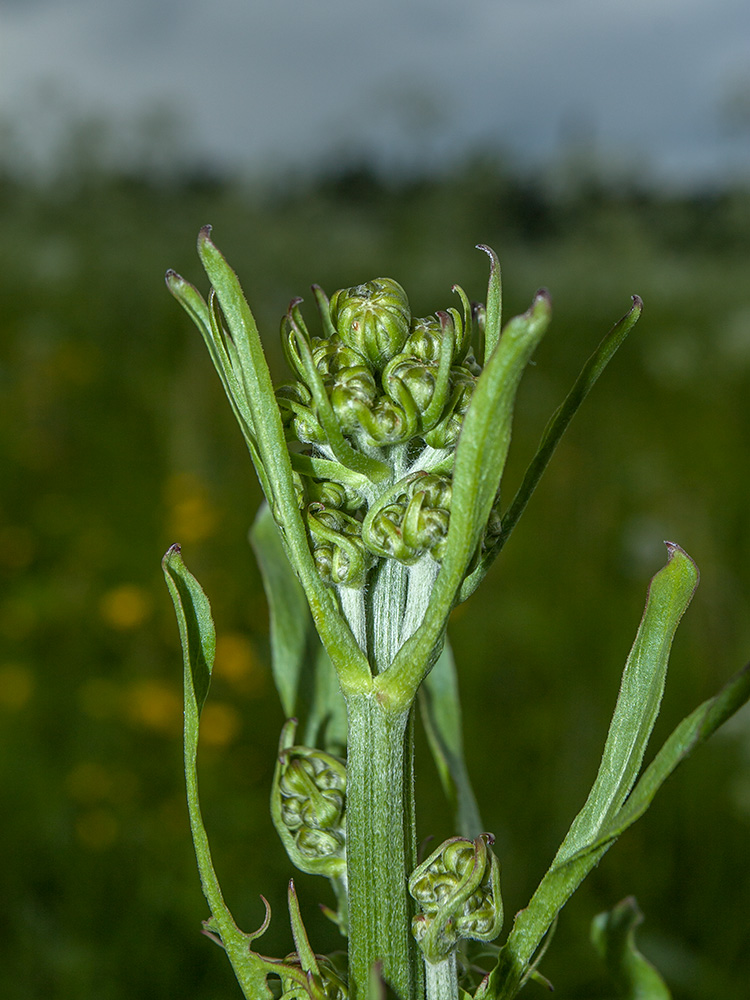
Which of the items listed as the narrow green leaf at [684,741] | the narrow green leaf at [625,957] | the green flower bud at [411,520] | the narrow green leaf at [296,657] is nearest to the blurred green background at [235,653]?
the narrow green leaf at [625,957]

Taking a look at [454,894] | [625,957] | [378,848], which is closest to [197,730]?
[378,848]

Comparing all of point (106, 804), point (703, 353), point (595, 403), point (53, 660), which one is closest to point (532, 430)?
point (595, 403)

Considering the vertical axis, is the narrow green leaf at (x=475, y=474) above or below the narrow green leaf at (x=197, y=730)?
above

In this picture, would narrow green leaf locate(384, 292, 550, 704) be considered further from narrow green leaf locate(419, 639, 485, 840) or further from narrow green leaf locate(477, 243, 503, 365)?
narrow green leaf locate(419, 639, 485, 840)

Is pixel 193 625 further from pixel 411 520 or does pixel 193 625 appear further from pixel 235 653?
pixel 235 653

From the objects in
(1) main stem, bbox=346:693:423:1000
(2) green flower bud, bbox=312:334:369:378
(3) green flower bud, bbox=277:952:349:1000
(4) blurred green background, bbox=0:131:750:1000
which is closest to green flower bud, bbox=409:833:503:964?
(1) main stem, bbox=346:693:423:1000

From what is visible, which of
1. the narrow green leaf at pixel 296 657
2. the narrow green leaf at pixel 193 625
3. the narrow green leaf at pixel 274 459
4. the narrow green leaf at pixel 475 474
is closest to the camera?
the narrow green leaf at pixel 475 474

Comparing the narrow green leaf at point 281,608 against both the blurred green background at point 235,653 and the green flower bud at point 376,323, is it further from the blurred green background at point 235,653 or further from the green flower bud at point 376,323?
the blurred green background at point 235,653
